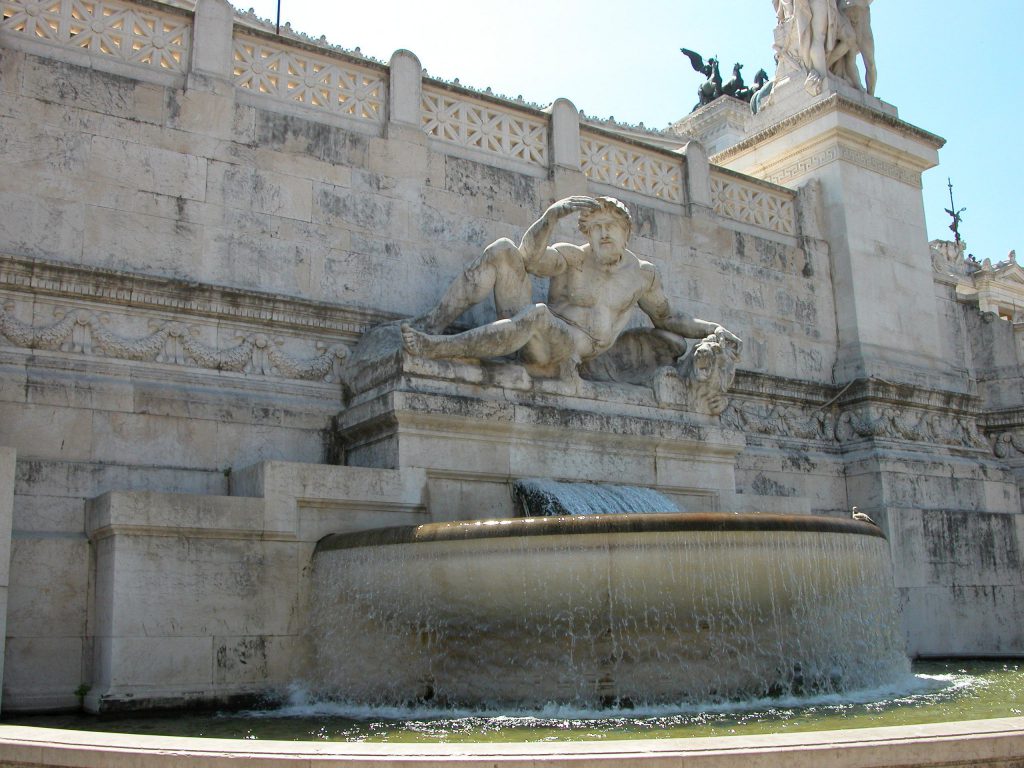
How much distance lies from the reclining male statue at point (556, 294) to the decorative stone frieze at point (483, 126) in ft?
6.90

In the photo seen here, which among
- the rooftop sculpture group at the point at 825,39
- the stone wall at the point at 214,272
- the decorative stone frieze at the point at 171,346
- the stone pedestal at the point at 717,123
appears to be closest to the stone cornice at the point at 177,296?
the stone wall at the point at 214,272

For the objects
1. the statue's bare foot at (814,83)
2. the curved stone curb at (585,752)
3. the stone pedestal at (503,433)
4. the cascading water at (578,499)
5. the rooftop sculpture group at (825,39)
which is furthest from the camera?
the rooftop sculpture group at (825,39)

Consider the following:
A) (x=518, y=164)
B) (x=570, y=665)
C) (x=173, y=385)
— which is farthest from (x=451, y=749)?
(x=518, y=164)

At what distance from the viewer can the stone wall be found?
29.7 feet

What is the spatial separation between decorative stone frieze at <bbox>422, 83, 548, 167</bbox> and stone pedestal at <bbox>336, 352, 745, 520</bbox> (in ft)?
11.7

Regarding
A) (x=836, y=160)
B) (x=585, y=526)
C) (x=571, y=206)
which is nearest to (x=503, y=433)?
(x=571, y=206)

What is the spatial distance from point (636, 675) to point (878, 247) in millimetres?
10751

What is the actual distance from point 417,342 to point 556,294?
2271mm

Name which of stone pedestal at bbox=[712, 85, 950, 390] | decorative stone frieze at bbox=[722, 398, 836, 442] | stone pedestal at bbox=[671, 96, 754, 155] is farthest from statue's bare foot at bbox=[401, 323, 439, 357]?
stone pedestal at bbox=[671, 96, 754, 155]

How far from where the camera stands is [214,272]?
1112 cm

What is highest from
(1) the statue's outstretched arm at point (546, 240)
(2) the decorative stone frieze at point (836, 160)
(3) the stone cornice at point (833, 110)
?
(3) the stone cornice at point (833, 110)

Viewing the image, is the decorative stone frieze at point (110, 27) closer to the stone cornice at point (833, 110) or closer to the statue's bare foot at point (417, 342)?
the statue's bare foot at point (417, 342)

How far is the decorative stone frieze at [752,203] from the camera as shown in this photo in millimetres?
16000

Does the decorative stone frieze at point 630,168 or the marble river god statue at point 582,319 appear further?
the decorative stone frieze at point 630,168
